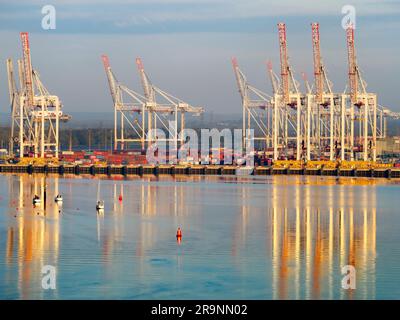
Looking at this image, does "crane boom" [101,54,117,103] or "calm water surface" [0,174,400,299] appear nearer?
"calm water surface" [0,174,400,299]

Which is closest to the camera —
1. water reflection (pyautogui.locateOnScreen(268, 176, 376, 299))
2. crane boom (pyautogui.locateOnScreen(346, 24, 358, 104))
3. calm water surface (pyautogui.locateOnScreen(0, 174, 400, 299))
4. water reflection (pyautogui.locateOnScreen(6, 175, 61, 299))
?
calm water surface (pyautogui.locateOnScreen(0, 174, 400, 299))

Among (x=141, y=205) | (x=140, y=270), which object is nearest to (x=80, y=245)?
(x=140, y=270)

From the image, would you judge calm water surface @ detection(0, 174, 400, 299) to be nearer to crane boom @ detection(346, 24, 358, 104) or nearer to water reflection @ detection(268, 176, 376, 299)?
water reflection @ detection(268, 176, 376, 299)

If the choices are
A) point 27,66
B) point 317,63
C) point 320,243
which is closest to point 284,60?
point 317,63

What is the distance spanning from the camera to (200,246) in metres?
40.7

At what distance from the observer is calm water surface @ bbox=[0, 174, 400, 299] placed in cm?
3150

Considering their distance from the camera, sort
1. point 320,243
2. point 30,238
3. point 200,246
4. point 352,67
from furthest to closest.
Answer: point 352,67, point 320,243, point 30,238, point 200,246

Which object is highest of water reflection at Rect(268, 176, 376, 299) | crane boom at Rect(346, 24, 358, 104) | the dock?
crane boom at Rect(346, 24, 358, 104)

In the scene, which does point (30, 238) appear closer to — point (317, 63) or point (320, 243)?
point (320, 243)

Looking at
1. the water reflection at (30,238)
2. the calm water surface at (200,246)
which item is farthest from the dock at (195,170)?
the water reflection at (30,238)

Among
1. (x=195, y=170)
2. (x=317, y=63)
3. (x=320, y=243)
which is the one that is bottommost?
(x=320, y=243)

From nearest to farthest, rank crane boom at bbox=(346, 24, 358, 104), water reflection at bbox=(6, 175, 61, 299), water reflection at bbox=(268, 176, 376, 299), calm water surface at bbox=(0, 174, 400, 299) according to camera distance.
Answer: calm water surface at bbox=(0, 174, 400, 299) < water reflection at bbox=(268, 176, 376, 299) < water reflection at bbox=(6, 175, 61, 299) < crane boom at bbox=(346, 24, 358, 104)

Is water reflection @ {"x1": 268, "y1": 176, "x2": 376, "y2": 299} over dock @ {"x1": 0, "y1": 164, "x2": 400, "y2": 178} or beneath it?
beneath

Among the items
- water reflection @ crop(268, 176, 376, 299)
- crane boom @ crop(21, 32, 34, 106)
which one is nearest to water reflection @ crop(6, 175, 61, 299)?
water reflection @ crop(268, 176, 376, 299)
